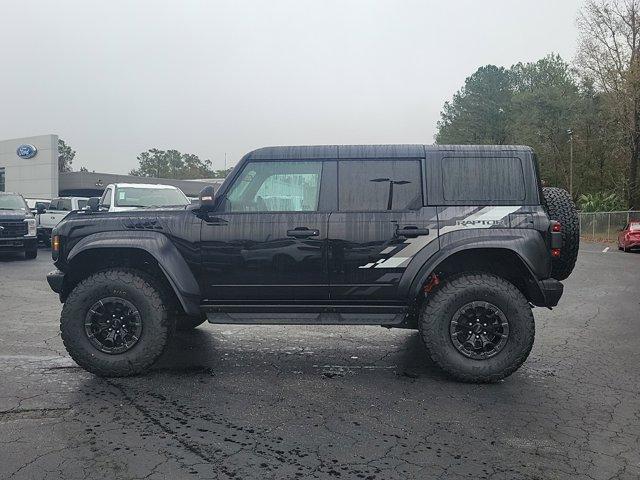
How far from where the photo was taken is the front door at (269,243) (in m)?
4.59

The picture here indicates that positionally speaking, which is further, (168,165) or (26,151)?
(168,165)

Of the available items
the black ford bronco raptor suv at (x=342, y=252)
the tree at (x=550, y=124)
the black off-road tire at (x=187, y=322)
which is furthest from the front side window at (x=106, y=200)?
the tree at (x=550, y=124)

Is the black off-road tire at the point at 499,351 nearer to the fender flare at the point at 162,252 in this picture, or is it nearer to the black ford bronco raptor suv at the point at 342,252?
the black ford bronco raptor suv at the point at 342,252

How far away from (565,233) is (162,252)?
359 cm

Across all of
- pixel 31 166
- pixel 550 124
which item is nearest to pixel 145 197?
pixel 31 166

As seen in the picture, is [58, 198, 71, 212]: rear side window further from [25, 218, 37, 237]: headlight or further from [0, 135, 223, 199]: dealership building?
[0, 135, 223, 199]: dealership building

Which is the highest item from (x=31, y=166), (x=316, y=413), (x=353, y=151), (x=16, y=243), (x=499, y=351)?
(x=31, y=166)

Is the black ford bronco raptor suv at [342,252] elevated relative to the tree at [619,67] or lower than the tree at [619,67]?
lower

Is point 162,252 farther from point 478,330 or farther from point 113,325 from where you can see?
point 478,330

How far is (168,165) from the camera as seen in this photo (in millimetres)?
125188

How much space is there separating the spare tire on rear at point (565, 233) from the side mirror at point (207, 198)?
2924 millimetres

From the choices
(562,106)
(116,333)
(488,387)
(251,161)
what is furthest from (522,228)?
(562,106)

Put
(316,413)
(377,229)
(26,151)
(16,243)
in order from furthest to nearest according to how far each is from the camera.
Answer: (26,151) < (16,243) < (377,229) < (316,413)

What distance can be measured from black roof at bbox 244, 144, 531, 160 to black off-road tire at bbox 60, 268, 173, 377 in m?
1.54
